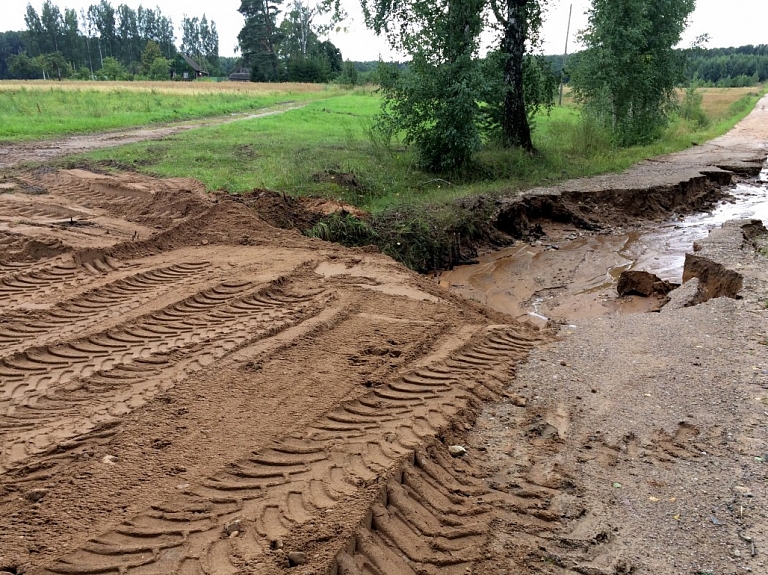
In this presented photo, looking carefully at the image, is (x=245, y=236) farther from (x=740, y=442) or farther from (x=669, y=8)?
(x=669, y=8)

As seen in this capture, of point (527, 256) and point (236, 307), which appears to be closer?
point (236, 307)

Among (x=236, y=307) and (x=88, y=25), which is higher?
(x=88, y=25)

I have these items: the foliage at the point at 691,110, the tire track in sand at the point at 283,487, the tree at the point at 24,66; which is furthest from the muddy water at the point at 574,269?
the tree at the point at 24,66

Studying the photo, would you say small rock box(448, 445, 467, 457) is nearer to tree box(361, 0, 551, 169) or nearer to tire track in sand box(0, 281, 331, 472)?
tire track in sand box(0, 281, 331, 472)

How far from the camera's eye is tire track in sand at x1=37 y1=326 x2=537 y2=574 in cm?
293

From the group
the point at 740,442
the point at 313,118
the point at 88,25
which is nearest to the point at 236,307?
the point at 740,442

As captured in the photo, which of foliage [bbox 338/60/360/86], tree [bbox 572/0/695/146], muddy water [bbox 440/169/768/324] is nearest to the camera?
muddy water [bbox 440/169/768/324]

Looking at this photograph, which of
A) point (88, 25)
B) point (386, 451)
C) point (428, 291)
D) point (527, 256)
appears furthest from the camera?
point (88, 25)

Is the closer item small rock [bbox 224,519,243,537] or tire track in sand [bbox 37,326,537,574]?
tire track in sand [bbox 37,326,537,574]

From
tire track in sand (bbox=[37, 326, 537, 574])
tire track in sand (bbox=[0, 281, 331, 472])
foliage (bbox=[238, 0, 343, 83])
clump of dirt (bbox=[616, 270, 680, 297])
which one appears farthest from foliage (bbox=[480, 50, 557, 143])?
foliage (bbox=[238, 0, 343, 83])

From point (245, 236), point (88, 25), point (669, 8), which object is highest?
point (88, 25)

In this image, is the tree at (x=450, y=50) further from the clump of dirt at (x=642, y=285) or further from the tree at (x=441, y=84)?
the clump of dirt at (x=642, y=285)

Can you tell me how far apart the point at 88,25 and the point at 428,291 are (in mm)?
99165

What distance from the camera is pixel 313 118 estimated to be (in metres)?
24.1
